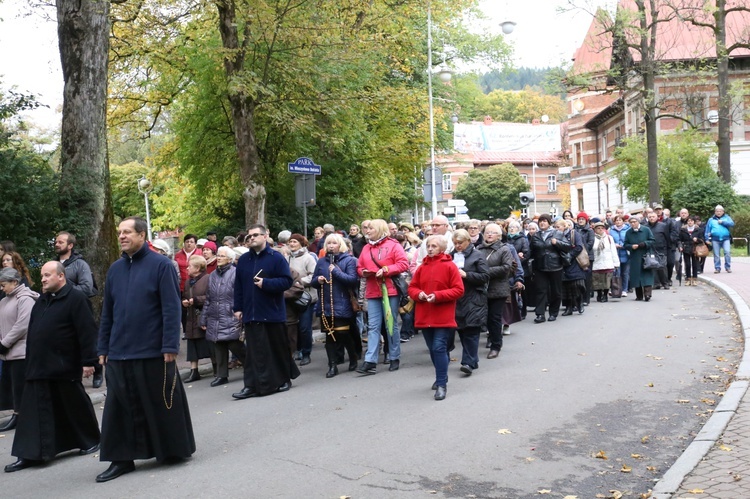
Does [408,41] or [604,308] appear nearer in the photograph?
[604,308]

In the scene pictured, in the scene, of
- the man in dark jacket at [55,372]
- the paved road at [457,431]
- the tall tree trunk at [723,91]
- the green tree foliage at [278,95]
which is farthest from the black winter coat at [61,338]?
the tall tree trunk at [723,91]

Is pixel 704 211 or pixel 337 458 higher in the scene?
pixel 704 211

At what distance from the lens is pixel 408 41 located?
2606cm

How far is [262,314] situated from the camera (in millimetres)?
10648

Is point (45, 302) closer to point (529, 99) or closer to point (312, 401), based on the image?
point (312, 401)

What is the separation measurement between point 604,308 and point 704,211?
19.9 m

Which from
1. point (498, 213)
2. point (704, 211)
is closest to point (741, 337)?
point (704, 211)

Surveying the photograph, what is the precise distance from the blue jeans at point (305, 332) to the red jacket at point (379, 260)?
5.22ft

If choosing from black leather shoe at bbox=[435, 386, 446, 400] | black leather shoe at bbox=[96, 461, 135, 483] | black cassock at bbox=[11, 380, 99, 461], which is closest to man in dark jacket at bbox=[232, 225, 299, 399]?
black leather shoe at bbox=[435, 386, 446, 400]

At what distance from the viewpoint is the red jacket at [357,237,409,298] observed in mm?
11789

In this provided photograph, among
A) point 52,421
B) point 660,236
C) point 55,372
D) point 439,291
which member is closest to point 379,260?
point 439,291

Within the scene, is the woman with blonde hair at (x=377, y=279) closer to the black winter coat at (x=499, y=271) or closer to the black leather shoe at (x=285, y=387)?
the black leather shoe at (x=285, y=387)

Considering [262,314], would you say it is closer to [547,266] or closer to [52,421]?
[52,421]

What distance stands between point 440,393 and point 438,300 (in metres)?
1.00
